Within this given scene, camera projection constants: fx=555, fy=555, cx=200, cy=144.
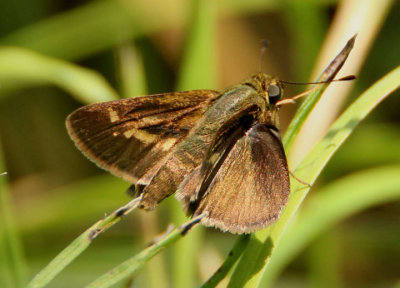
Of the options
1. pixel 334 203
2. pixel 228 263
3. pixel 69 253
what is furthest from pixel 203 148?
pixel 334 203

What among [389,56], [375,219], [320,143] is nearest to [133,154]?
[320,143]

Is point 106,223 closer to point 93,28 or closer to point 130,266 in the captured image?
point 130,266

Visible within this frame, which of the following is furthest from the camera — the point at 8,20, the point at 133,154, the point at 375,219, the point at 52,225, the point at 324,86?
the point at 8,20

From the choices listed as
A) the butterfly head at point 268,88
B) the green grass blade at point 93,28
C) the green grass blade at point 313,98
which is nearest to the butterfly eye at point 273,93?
the butterfly head at point 268,88

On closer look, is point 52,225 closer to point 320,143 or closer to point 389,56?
point 320,143

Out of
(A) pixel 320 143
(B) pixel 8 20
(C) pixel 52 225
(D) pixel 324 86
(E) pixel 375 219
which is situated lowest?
(E) pixel 375 219

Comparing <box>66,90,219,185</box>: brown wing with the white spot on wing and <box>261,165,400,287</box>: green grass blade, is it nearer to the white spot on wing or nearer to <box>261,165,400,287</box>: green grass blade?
the white spot on wing

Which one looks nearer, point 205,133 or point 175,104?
point 205,133
